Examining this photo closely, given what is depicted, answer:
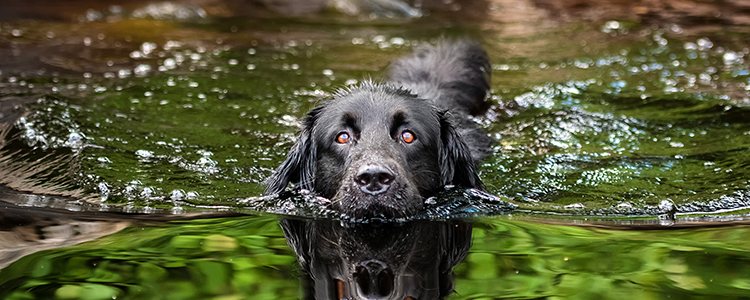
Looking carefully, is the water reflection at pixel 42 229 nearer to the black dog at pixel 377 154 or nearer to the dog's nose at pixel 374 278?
the black dog at pixel 377 154

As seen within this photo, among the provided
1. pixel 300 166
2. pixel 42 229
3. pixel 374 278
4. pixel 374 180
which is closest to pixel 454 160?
pixel 300 166

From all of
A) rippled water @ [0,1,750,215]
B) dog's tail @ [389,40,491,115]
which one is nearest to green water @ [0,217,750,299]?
rippled water @ [0,1,750,215]

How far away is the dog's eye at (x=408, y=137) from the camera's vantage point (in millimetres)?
5777

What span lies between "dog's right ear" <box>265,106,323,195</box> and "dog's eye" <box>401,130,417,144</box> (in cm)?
63

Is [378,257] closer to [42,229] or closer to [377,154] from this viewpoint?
[377,154]

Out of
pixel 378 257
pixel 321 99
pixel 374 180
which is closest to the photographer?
pixel 378 257

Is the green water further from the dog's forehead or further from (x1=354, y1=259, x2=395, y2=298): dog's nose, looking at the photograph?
the dog's forehead

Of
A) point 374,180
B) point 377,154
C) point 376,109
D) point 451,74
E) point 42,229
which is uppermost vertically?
point 451,74

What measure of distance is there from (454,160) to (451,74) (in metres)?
2.11

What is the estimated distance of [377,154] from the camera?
532 cm

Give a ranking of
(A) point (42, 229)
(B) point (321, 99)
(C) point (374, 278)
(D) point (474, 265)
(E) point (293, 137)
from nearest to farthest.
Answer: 1. (C) point (374, 278)
2. (D) point (474, 265)
3. (A) point (42, 229)
4. (B) point (321, 99)
5. (E) point (293, 137)

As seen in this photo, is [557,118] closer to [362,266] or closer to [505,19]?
[362,266]

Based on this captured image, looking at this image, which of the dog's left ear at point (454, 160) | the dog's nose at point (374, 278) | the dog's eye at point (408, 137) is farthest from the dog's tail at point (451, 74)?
the dog's nose at point (374, 278)

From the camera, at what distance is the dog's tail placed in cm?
788
